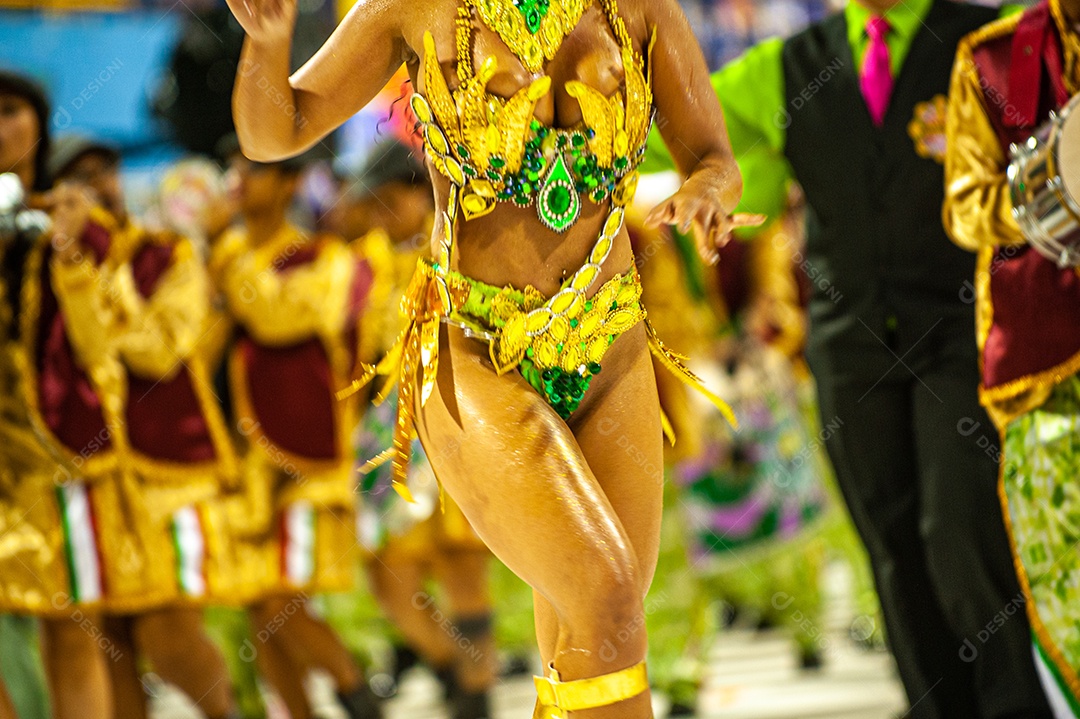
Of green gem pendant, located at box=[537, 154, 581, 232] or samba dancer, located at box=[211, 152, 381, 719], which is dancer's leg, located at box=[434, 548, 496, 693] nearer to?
samba dancer, located at box=[211, 152, 381, 719]

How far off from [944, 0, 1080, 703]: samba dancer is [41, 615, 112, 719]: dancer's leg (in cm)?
290

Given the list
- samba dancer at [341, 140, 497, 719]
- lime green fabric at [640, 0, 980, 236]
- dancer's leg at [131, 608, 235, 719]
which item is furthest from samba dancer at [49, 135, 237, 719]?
lime green fabric at [640, 0, 980, 236]

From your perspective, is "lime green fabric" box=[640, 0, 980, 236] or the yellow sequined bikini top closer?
the yellow sequined bikini top

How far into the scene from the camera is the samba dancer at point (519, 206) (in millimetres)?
2668

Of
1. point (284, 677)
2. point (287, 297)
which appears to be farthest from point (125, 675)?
point (287, 297)

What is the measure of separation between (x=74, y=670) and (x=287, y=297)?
1.73 metres

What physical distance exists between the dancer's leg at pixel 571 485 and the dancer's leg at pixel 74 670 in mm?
2366

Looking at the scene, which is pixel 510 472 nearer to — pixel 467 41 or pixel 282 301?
pixel 467 41

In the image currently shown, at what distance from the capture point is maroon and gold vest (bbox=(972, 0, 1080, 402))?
3.47 metres

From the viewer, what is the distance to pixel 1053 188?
3.13 m

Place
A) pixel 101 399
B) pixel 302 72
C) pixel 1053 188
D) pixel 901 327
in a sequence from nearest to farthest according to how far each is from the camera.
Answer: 1. pixel 302 72
2. pixel 1053 188
3. pixel 901 327
4. pixel 101 399

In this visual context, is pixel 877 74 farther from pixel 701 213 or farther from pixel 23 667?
pixel 23 667

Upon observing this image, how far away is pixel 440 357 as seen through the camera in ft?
8.99

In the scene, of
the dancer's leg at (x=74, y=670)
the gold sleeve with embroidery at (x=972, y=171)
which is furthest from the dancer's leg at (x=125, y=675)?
the gold sleeve with embroidery at (x=972, y=171)
